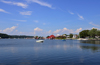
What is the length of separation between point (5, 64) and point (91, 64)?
57.7ft

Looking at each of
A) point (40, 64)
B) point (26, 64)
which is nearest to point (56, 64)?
point (40, 64)

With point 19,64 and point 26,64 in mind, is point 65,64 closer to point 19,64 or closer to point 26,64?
point 26,64

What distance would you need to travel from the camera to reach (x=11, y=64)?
21641 millimetres

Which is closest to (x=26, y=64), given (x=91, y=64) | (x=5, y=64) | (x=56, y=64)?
(x=5, y=64)

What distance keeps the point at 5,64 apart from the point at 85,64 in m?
16.4

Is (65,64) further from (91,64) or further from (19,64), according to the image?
(19,64)

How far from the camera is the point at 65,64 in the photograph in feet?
70.5

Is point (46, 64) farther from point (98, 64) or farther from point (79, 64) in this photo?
point (98, 64)

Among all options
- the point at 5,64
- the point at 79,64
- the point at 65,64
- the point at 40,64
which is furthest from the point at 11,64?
the point at 79,64

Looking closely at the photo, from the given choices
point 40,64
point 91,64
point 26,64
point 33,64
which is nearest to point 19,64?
point 26,64

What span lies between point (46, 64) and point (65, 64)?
152 inches

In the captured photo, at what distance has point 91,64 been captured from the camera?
70.9 ft

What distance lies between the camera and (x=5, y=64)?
854 inches

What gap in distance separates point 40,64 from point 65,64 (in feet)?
16.6
